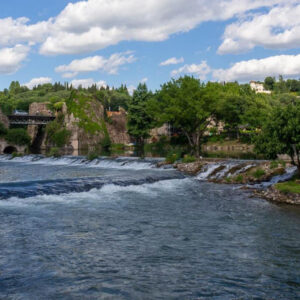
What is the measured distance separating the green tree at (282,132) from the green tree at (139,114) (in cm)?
5615

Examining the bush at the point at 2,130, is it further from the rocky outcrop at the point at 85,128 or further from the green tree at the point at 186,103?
the green tree at the point at 186,103

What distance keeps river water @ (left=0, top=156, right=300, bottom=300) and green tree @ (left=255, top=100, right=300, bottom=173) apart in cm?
398

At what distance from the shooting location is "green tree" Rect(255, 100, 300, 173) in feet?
72.2

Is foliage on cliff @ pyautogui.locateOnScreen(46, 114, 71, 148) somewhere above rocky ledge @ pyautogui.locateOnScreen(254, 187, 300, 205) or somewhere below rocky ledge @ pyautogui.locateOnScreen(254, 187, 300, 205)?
above

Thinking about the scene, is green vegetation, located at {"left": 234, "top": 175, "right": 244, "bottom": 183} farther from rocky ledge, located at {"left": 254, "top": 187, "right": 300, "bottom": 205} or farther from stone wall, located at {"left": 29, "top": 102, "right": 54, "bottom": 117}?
stone wall, located at {"left": 29, "top": 102, "right": 54, "bottom": 117}

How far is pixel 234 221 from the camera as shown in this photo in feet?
52.4

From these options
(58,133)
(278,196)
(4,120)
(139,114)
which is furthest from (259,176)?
(58,133)

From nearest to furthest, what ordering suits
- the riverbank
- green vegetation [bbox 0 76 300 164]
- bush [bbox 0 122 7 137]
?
the riverbank
green vegetation [bbox 0 76 300 164]
bush [bbox 0 122 7 137]

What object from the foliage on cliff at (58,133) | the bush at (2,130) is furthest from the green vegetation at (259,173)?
the foliage on cliff at (58,133)

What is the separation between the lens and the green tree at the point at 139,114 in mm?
79438

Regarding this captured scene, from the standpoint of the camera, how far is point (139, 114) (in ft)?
261

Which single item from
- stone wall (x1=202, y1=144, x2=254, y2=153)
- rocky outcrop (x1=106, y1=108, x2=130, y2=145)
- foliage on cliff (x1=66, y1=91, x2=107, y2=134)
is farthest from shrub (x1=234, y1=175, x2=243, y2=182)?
rocky outcrop (x1=106, y1=108, x2=130, y2=145)

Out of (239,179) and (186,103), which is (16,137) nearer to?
(186,103)

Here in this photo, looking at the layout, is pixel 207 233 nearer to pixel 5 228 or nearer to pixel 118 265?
pixel 118 265
